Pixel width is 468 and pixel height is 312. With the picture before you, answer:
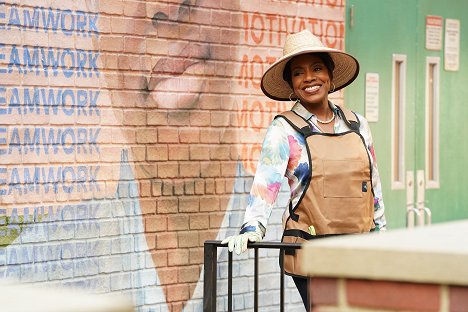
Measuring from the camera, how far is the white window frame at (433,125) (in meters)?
9.58

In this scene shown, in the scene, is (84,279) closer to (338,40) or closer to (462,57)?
(338,40)

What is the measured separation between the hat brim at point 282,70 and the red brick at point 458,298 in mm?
3577

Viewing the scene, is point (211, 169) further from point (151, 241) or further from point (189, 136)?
point (151, 241)

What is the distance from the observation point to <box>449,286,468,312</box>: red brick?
198 centimetres

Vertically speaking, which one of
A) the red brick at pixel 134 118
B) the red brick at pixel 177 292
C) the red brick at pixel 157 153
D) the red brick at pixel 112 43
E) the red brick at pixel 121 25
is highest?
the red brick at pixel 121 25

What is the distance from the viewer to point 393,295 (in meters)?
2.05

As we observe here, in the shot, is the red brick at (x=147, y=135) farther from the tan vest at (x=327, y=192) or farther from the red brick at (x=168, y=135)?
the tan vest at (x=327, y=192)

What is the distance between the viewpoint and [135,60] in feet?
23.0

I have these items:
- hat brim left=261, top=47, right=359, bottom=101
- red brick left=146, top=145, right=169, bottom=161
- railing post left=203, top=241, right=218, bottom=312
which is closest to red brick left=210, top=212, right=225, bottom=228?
red brick left=146, top=145, right=169, bottom=161

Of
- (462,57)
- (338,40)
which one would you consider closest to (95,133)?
(338,40)

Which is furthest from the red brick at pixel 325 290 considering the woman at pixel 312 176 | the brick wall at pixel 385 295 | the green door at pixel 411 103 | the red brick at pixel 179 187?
the green door at pixel 411 103

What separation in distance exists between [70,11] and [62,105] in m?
0.50

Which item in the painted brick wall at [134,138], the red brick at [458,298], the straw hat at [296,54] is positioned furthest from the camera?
the painted brick wall at [134,138]

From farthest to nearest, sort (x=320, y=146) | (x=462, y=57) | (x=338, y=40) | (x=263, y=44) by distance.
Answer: (x=462, y=57) → (x=338, y=40) → (x=263, y=44) → (x=320, y=146)
